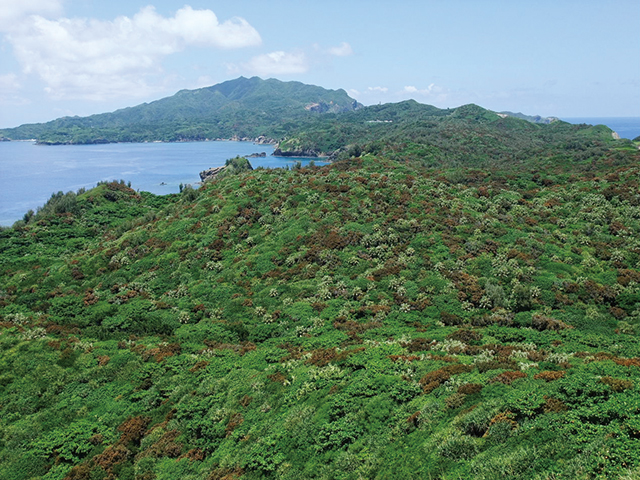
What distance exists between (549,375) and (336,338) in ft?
50.8

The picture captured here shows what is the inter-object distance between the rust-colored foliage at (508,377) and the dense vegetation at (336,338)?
0.13 meters

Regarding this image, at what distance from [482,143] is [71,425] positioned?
188583 millimetres

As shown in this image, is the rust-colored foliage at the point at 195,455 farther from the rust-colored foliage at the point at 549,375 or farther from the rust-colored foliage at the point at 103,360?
the rust-colored foliage at the point at 549,375

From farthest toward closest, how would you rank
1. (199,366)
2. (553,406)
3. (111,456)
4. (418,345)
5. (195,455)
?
(199,366) → (418,345) → (111,456) → (195,455) → (553,406)

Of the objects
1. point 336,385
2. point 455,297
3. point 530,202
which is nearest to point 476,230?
point 455,297

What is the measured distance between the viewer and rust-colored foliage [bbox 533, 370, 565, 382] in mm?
17203

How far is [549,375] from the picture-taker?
685 inches

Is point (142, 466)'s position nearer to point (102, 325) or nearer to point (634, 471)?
point (634, 471)

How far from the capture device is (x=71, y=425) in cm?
2255

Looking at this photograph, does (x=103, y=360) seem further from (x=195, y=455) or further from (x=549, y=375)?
(x=549, y=375)

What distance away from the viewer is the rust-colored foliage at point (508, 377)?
17663mm

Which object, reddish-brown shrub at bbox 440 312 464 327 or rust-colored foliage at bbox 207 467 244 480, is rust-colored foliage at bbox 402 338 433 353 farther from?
rust-colored foliage at bbox 207 467 244 480

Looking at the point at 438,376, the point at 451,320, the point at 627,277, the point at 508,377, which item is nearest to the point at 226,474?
the point at 438,376

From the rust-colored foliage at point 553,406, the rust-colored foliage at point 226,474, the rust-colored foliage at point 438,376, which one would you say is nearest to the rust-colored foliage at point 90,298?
the rust-colored foliage at point 226,474
